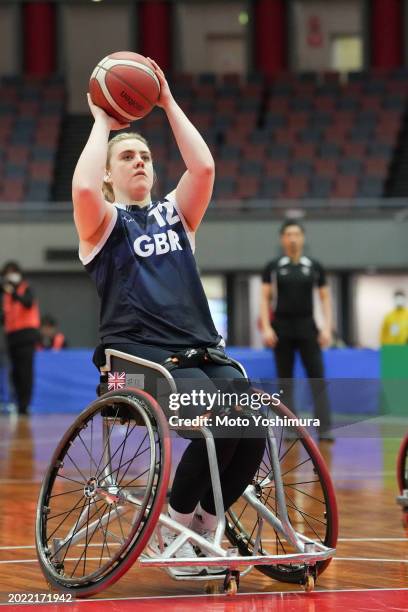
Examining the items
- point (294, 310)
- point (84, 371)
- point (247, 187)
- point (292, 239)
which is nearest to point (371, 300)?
point (247, 187)

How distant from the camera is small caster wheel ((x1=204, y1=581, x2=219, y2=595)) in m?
3.52

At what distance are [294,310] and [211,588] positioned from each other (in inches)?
206

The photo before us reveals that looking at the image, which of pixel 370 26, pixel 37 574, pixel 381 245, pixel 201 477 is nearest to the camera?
pixel 201 477

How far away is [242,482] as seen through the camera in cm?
353

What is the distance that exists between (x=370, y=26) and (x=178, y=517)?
2015 cm

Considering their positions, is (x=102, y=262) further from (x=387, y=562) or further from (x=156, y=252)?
(x=387, y=562)

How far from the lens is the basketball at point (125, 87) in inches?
144

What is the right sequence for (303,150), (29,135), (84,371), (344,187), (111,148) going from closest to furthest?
(111,148) < (84,371) < (344,187) < (303,150) < (29,135)

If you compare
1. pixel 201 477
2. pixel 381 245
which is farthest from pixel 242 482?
pixel 381 245

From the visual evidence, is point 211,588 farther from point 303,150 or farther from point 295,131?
point 295,131

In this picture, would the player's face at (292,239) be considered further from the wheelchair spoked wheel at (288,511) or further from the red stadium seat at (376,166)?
the red stadium seat at (376,166)

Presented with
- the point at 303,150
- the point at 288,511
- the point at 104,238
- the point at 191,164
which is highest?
the point at 191,164

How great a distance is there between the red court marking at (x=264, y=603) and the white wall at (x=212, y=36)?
19889mm

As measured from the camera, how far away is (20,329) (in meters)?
12.0
